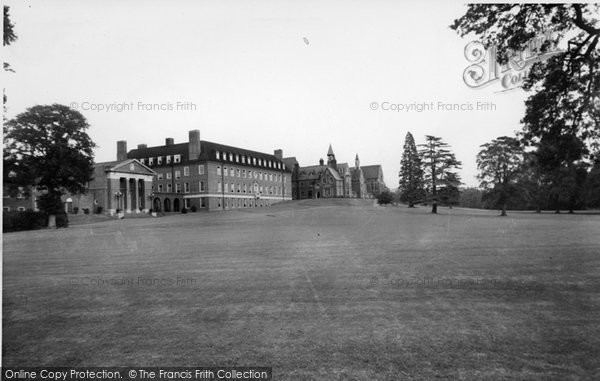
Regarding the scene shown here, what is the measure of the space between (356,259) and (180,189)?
66664 millimetres

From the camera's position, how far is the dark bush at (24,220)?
3369 centimetres

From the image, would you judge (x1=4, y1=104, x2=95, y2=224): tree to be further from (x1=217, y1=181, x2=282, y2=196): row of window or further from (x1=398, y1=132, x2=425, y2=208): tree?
(x1=398, y1=132, x2=425, y2=208): tree

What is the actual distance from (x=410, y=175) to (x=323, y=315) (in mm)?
61270

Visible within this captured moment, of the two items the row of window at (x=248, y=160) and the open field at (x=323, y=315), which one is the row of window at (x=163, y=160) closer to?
the row of window at (x=248, y=160)

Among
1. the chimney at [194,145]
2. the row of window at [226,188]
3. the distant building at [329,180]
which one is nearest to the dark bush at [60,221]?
the chimney at [194,145]

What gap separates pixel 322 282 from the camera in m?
9.98

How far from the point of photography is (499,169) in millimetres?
50969

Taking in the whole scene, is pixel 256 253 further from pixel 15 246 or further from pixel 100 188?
pixel 100 188

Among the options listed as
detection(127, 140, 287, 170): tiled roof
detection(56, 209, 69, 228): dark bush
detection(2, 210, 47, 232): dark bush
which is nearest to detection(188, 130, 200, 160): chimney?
detection(127, 140, 287, 170): tiled roof

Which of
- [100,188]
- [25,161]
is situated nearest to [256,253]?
[25,161]

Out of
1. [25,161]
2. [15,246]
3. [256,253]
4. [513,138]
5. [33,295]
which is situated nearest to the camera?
[33,295]

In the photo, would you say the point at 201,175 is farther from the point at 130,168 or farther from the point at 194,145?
the point at 130,168

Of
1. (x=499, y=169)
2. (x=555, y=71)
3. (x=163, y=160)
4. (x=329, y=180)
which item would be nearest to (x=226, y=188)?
(x=163, y=160)

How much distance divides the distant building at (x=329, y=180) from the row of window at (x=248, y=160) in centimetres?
1404
